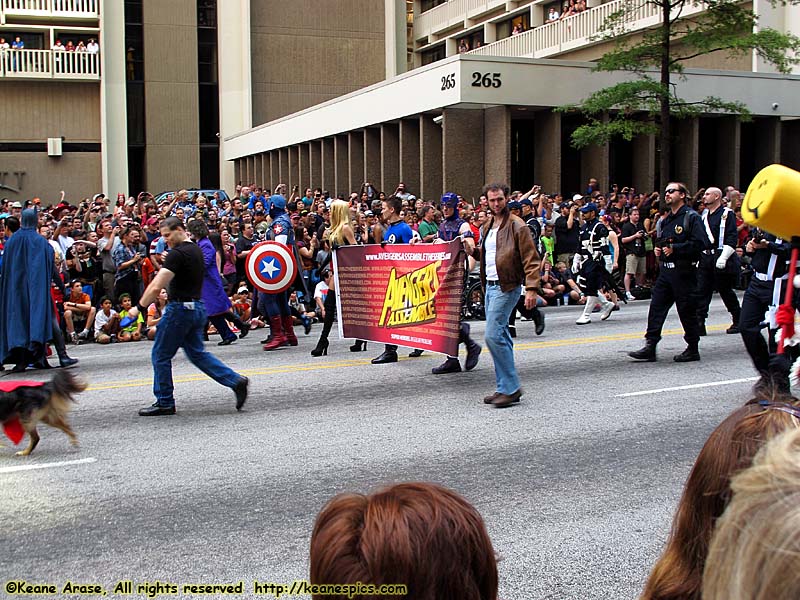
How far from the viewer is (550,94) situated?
26.1 meters

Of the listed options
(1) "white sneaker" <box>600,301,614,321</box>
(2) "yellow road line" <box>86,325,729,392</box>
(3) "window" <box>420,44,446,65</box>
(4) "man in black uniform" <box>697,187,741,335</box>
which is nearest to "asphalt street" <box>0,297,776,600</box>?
(2) "yellow road line" <box>86,325,729,392</box>

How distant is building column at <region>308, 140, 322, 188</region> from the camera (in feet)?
118

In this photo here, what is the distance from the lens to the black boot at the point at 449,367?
414 inches

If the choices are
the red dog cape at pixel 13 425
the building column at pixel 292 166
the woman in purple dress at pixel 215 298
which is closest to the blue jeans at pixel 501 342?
the red dog cape at pixel 13 425

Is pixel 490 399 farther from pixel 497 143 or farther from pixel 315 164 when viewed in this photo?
pixel 315 164

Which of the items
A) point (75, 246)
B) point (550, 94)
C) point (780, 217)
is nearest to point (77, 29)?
point (550, 94)

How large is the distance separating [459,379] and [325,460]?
11.5ft

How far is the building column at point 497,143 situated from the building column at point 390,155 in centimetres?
472

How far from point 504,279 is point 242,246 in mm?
9379

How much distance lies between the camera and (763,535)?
1.27m

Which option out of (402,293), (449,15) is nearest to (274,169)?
(449,15)

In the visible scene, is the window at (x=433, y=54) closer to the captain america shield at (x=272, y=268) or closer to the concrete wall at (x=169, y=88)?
the concrete wall at (x=169, y=88)

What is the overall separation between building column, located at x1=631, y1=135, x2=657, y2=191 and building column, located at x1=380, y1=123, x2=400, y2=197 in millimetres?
→ 7341

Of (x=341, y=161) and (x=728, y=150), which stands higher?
(x=341, y=161)
